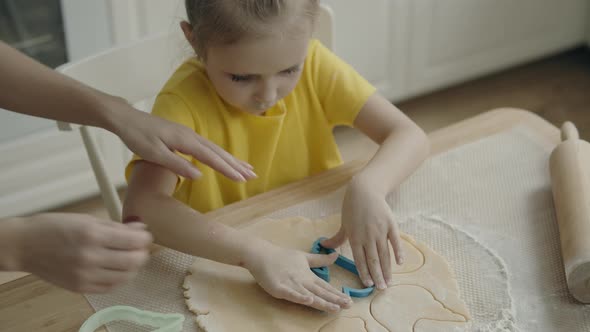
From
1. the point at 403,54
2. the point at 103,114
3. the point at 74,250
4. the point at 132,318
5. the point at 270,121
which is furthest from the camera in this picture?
the point at 403,54

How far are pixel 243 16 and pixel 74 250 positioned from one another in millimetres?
396

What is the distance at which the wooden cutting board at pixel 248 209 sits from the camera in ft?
2.58

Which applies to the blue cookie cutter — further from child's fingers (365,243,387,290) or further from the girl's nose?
the girl's nose

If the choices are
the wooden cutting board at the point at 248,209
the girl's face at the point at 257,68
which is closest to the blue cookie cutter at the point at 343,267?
the wooden cutting board at the point at 248,209

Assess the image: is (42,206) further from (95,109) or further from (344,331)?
(344,331)

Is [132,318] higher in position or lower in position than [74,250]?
lower

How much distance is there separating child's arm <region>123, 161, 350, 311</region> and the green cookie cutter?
0.11 m

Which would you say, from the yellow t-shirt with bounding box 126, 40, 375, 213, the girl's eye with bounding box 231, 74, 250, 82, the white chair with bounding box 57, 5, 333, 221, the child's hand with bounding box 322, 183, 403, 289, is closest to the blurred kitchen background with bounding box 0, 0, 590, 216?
the white chair with bounding box 57, 5, 333, 221

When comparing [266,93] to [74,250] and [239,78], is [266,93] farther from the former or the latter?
[74,250]

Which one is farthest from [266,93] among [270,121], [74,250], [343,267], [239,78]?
[74,250]

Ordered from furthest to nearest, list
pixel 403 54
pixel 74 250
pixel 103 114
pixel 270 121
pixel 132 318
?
1. pixel 403 54
2. pixel 270 121
3. pixel 103 114
4. pixel 132 318
5. pixel 74 250

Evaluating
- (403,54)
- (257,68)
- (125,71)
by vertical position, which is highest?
(257,68)

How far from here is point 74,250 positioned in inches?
23.8

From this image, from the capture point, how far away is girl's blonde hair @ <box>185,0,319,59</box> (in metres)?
0.86
